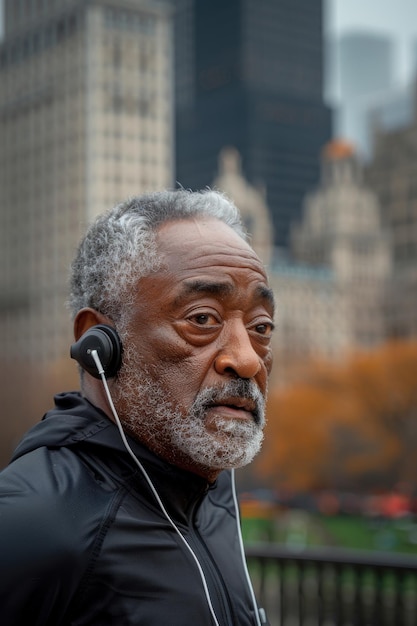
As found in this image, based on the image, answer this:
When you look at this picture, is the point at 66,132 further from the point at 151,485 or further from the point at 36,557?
the point at 36,557

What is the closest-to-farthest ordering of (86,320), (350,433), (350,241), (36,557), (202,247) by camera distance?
(36,557) < (202,247) < (86,320) < (350,433) < (350,241)

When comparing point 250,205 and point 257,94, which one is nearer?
point 250,205

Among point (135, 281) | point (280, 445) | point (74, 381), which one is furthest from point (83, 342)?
point (280, 445)

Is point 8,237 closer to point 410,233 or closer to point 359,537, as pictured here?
point 410,233

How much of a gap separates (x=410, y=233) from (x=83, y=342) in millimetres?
96118

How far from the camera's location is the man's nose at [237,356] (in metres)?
2.46

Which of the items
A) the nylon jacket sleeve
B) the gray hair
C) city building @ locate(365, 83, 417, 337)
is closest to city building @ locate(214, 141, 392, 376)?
city building @ locate(365, 83, 417, 337)

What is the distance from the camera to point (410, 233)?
96688mm

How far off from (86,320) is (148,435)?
34 centimetres

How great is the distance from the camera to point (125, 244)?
2.55 meters

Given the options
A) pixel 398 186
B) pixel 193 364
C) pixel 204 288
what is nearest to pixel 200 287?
pixel 204 288

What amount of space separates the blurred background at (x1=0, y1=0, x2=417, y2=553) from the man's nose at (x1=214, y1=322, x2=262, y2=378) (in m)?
7.61

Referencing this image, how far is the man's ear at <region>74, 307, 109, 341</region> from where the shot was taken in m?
2.61

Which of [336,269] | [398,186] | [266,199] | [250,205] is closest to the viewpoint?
[336,269]
